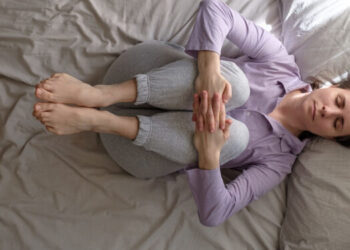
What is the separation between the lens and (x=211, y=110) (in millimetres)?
897

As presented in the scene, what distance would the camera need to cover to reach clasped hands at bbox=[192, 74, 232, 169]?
90cm

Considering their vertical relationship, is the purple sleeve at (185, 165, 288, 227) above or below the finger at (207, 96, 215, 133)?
below

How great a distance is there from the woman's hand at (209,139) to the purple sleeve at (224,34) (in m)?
0.19

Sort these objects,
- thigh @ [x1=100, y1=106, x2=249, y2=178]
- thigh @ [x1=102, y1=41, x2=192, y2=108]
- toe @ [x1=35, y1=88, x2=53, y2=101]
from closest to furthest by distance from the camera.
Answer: toe @ [x1=35, y1=88, x2=53, y2=101]
thigh @ [x1=100, y1=106, x2=249, y2=178]
thigh @ [x1=102, y1=41, x2=192, y2=108]

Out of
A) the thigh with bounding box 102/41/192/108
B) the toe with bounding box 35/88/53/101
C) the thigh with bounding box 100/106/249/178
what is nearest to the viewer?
the toe with bounding box 35/88/53/101

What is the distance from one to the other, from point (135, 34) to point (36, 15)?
37 cm

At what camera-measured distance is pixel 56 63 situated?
112 cm

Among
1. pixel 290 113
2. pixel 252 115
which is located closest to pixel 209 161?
pixel 252 115

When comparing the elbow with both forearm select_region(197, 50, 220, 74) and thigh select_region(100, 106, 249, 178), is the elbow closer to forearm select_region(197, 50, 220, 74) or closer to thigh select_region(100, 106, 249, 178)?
thigh select_region(100, 106, 249, 178)

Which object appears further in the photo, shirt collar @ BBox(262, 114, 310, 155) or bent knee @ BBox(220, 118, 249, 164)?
shirt collar @ BBox(262, 114, 310, 155)

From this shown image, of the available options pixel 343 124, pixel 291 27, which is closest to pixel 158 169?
pixel 343 124

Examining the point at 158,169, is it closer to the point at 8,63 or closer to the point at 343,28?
the point at 8,63

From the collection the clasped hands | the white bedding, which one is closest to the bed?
the white bedding

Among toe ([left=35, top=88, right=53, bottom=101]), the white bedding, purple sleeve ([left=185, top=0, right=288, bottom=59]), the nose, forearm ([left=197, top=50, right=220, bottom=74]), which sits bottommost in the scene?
the white bedding
